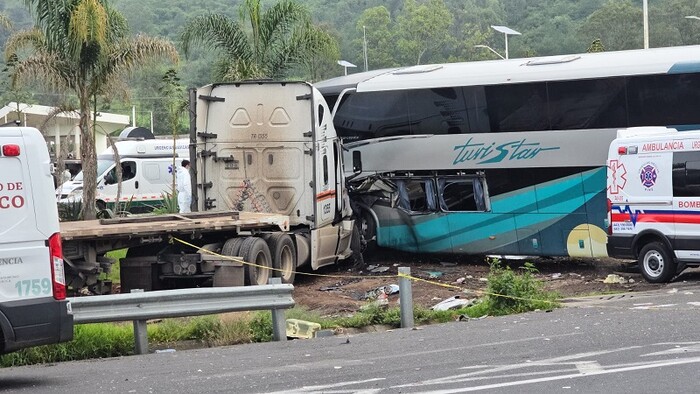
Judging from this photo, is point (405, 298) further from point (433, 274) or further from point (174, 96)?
point (174, 96)

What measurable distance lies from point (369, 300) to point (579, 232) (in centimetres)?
565

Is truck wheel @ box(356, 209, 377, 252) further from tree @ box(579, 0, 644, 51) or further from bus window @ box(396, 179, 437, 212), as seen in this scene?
tree @ box(579, 0, 644, 51)

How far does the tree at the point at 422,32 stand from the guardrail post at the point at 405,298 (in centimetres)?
7252

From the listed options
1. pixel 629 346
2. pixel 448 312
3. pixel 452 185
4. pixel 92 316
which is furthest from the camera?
pixel 452 185

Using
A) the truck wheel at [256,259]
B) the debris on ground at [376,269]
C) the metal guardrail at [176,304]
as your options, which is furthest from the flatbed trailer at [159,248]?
the debris on ground at [376,269]

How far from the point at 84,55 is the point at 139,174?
11184mm

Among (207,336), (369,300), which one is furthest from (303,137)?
(207,336)

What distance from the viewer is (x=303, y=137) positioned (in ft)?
66.9

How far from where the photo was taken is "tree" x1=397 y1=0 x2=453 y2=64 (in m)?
86.4

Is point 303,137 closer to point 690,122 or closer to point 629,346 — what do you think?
point 690,122

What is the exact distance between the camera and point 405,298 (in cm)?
1376

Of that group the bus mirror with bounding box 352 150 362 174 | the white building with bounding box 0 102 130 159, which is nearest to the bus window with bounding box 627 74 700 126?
the bus mirror with bounding box 352 150 362 174

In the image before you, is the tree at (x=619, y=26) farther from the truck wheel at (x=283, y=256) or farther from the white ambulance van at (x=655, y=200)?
the truck wheel at (x=283, y=256)

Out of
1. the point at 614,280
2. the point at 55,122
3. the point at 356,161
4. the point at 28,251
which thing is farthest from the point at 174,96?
the point at 28,251
